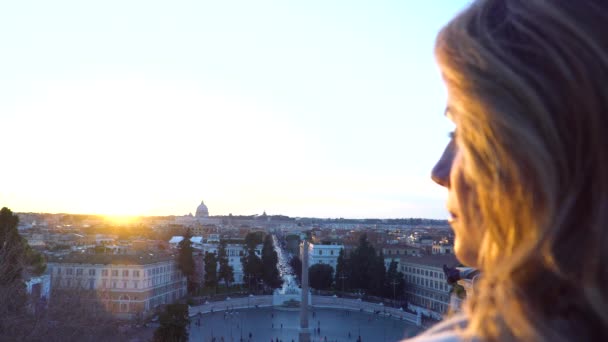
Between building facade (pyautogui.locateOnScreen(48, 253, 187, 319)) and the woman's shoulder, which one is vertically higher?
the woman's shoulder

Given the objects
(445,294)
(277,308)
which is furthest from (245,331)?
(445,294)

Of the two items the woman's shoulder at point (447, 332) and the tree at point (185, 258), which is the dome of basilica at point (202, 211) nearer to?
the tree at point (185, 258)

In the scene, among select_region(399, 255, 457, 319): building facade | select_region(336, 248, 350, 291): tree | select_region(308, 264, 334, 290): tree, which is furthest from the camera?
select_region(308, 264, 334, 290): tree

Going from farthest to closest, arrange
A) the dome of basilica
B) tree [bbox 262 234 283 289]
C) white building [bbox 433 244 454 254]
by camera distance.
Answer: the dome of basilica → white building [bbox 433 244 454 254] → tree [bbox 262 234 283 289]

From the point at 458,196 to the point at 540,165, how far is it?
11 centimetres

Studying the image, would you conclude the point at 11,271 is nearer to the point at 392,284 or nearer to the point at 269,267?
the point at 269,267

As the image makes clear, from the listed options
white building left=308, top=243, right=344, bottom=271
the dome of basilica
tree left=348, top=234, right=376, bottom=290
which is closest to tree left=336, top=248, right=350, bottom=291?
tree left=348, top=234, right=376, bottom=290

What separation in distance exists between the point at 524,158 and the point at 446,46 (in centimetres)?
13

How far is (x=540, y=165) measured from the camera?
0.38m

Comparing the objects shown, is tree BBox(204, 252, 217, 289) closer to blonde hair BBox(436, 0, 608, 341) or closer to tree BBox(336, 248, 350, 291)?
tree BBox(336, 248, 350, 291)

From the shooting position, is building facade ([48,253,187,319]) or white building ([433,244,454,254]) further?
white building ([433,244,454,254])

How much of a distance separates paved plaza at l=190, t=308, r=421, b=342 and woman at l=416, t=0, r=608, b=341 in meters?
17.8

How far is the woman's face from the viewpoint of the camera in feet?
1.58

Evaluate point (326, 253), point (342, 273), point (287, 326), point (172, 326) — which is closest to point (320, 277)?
point (342, 273)
